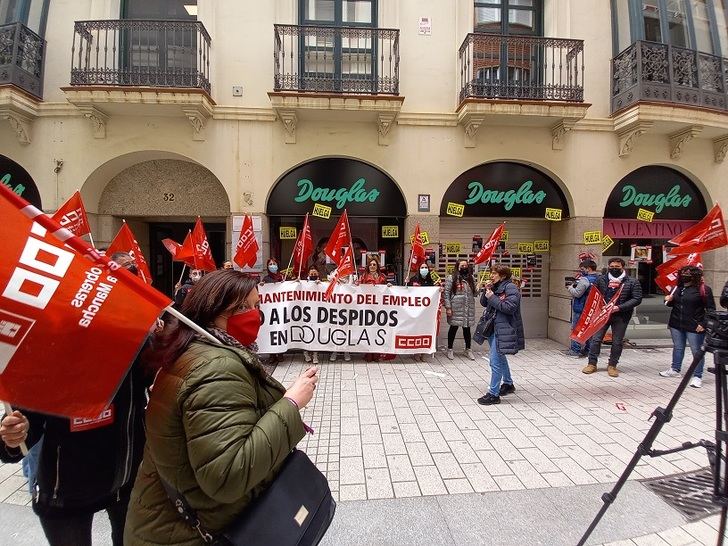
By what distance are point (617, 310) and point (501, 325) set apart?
109 inches

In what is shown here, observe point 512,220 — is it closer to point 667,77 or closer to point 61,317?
point 667,77

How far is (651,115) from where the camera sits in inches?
297

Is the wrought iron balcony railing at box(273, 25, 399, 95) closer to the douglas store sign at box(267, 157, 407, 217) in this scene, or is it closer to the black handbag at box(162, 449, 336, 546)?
the douglas store sign at box(267, 157, 407, 217)

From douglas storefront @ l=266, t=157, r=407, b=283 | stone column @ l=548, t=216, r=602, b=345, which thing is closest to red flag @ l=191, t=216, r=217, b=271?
douglas storefront @ l=266, t=157, r=407, b=283

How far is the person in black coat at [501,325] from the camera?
16.0 ft

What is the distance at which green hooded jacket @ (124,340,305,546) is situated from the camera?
129 centimetres

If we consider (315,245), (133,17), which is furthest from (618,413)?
(133,17)

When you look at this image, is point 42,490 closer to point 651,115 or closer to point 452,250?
point 452,250

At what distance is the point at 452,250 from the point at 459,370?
333 cm

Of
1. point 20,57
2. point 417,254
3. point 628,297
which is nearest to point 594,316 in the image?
point 628,297

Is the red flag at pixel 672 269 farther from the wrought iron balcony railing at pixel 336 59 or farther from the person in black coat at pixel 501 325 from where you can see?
the wrought iron balcony railing at pixel 336 59

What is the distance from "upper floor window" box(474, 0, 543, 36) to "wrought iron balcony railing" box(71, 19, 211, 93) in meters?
6.00

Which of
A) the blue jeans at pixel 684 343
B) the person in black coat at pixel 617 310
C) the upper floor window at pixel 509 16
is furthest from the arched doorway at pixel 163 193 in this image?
the blue jeans at pixel 684 343

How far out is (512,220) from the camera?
903 cm
